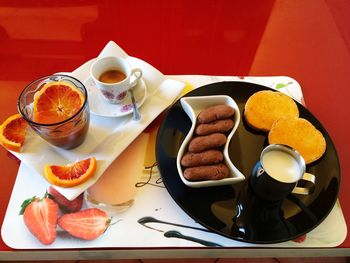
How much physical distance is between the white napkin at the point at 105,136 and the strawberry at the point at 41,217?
0.07 metres

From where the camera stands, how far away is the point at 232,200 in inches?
32.9

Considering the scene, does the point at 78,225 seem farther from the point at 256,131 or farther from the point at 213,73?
the point at 213,73

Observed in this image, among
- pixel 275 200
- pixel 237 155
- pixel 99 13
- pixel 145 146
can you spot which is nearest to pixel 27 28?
pixel 99 13

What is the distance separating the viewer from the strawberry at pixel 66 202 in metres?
0.84

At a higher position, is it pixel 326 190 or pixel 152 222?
pixel 326 190

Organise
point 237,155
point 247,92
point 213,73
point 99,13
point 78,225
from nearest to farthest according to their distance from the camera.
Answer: point 78,225 < point 237,155 < point 247,92 < point 213,73 < point 99,13

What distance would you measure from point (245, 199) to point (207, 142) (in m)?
0.18

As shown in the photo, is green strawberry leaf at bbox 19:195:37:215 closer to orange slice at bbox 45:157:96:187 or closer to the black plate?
orange slice at bbox 45:157:96:187

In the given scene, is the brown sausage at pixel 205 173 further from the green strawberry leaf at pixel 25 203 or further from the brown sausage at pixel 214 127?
the green strawberry leaf at pixel 25 203

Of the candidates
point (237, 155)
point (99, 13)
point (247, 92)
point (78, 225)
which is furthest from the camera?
point (99, 13)

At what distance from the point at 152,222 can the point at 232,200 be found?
0.21 meters

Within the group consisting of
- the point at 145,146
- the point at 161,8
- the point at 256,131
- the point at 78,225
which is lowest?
the point at 78,225

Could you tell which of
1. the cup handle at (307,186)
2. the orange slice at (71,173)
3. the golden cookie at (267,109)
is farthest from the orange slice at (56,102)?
the cup handle at (307,186)

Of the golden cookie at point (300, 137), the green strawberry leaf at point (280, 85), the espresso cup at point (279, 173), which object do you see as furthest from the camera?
the green strawberry leaf at point (280, 85)
